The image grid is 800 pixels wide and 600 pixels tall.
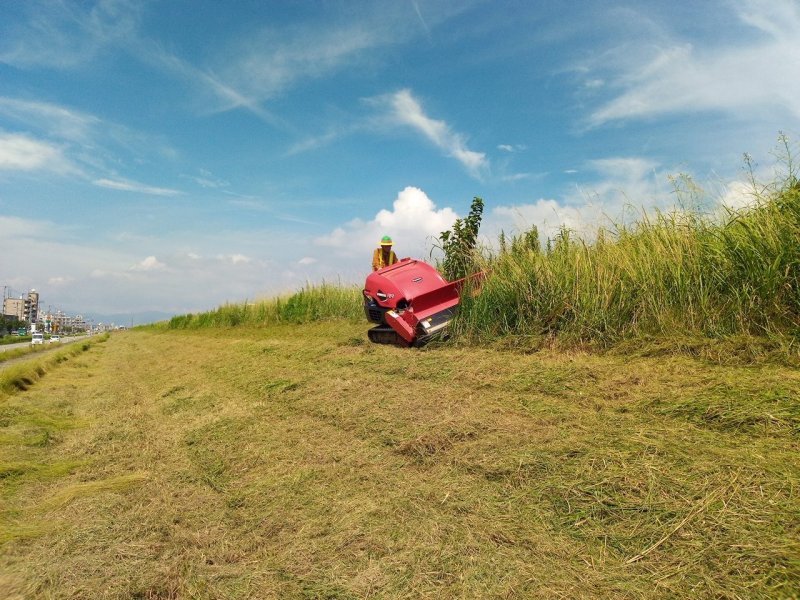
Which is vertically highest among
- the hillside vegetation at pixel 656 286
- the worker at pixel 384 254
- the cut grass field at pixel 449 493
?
the worker at pixel 384 254

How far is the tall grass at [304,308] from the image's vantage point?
1091 cm

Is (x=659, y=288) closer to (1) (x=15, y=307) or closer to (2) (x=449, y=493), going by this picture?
(2) (x=449, y=493)

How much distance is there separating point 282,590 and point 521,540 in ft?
2.80

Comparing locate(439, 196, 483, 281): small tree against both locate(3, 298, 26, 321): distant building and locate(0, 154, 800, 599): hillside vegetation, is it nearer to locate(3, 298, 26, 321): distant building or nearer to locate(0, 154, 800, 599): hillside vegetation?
locate(0, 154, 800, 599): hillside vegetation

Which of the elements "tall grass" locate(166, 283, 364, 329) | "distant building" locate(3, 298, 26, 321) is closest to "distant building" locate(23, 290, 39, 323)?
"distant building" locate(3, 298, 26, 321)

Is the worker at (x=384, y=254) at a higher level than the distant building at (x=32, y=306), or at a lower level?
lower

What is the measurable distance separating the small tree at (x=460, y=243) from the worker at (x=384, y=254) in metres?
0.85

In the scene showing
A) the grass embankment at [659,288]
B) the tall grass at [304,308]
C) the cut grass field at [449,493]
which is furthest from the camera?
the tall grass at [304,308]

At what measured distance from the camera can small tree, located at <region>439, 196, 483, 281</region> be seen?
23.8 feet

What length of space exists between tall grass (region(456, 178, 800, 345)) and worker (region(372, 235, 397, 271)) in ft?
9.28

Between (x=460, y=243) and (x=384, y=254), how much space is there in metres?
1.29

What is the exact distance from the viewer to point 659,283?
3850 mm

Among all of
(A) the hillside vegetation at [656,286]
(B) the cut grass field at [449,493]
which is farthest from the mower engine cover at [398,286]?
(B) the cut grass field at [449,493]

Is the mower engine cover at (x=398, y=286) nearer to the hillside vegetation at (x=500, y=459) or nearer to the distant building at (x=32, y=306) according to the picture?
the hillside vegetation at (x=500, y=459)
